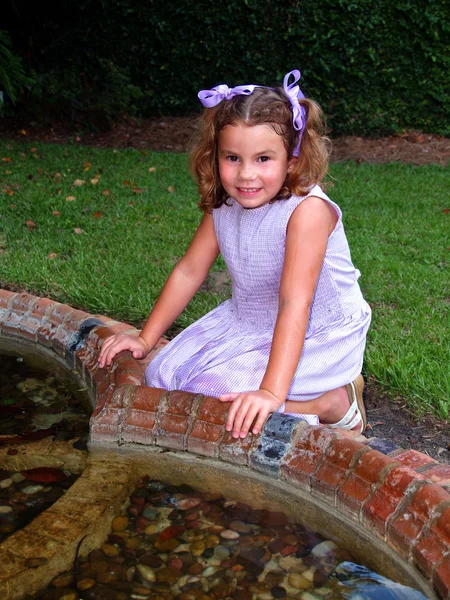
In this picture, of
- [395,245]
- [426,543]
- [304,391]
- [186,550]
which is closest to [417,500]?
[426,543]

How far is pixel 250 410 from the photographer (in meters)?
2.19

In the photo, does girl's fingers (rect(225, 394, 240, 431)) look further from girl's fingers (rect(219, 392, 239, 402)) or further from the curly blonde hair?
the curly blonde hair

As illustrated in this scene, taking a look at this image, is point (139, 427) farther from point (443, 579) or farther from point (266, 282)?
point (443, 579)

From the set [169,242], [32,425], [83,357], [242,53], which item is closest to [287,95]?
[83,357]

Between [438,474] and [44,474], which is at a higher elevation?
[438,474]

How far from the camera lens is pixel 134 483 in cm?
224

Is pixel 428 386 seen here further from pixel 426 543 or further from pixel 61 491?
pixel 61 491

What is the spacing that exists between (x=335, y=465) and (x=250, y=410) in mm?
307

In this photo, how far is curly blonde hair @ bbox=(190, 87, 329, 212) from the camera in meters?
2.38

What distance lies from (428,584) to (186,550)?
2.04 feet

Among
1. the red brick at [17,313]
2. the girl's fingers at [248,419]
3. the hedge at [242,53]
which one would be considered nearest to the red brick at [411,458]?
the girl's fingers at [248,419]

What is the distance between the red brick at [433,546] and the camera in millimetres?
1712

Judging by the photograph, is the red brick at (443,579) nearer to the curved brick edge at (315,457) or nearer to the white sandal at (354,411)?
the curved brick edge at (315,457)

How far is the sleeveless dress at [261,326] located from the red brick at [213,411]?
217 millimetres
